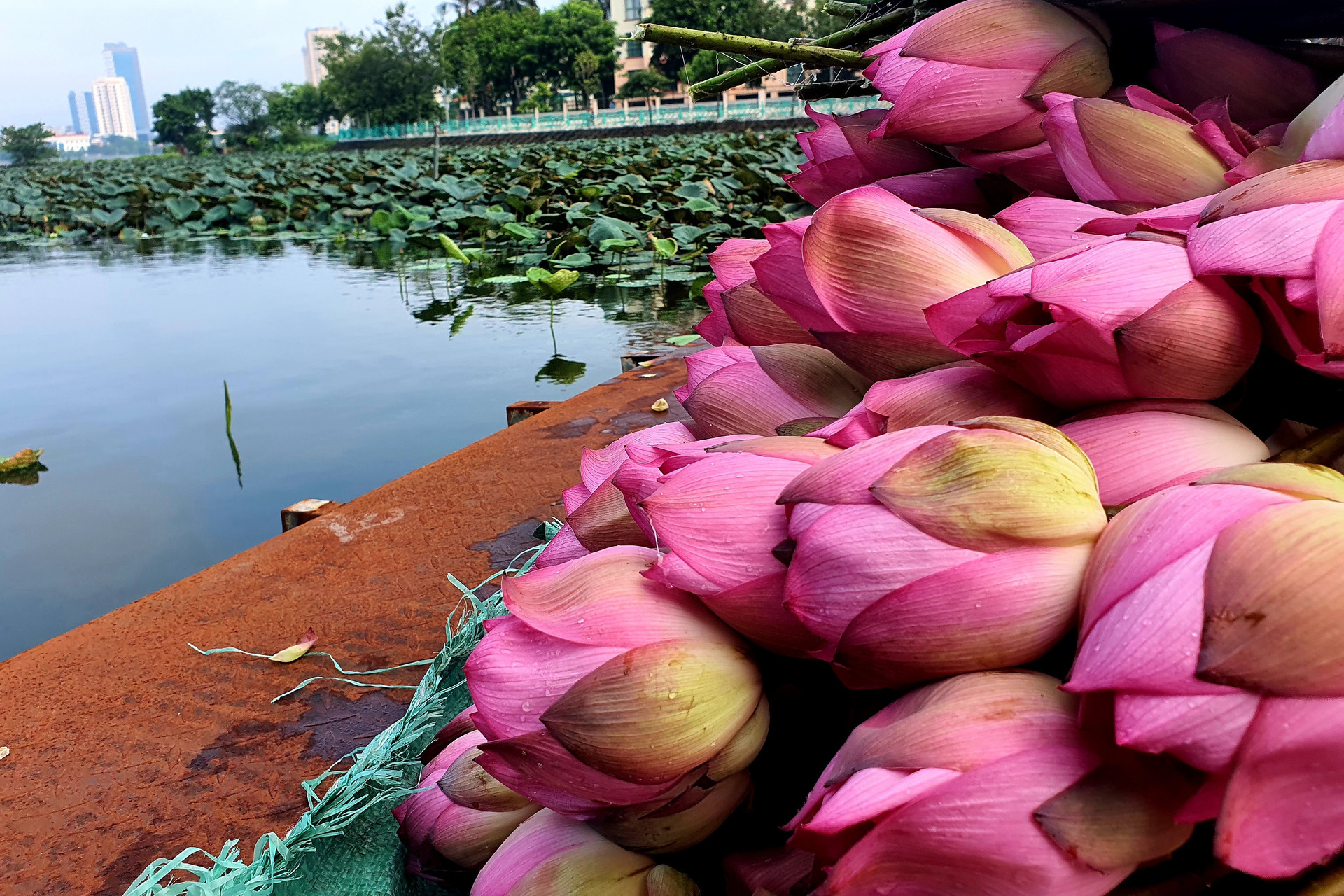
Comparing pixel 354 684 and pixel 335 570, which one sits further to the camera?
pixel 335 570

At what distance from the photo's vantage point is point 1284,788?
0.63 ft

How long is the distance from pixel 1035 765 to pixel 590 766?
0.40ft

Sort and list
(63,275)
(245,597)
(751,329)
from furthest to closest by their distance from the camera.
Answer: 1. (63,275)
2. (245,597)
3. (751,329)

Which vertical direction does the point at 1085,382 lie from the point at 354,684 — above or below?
above

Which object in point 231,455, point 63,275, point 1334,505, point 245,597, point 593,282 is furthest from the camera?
point 63,275

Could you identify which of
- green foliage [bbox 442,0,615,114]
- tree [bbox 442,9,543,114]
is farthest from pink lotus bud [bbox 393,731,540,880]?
tree [bbox 442,9,543,114]

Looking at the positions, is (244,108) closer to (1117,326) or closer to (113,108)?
(1117,326)

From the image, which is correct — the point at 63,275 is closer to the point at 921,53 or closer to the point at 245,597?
the point at 245,597

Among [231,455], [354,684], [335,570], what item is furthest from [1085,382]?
[231,455]

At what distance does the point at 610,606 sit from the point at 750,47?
0.44 meters

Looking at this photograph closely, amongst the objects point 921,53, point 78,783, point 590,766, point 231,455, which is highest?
point 921,53

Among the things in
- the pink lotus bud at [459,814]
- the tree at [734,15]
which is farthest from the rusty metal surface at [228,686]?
the tree at [734,15]

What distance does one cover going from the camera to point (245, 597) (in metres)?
0.77

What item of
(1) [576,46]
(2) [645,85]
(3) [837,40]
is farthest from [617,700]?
(1) [576,46]
